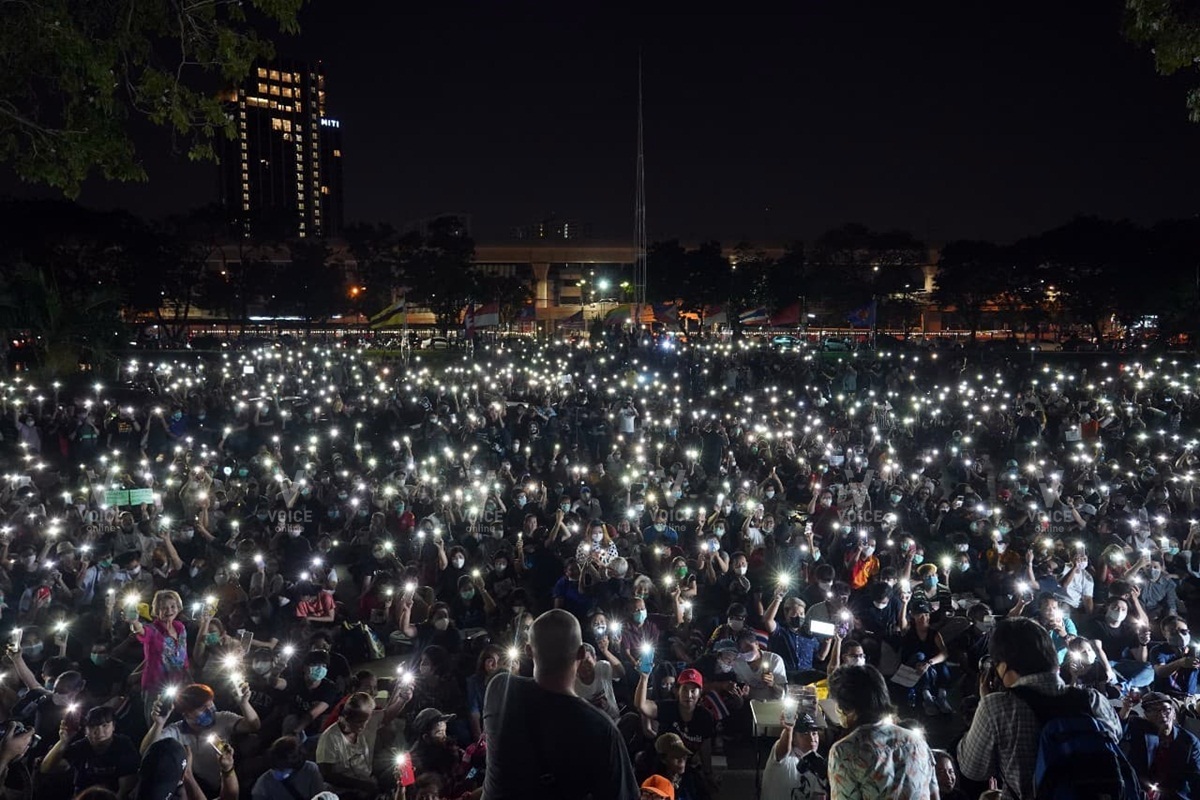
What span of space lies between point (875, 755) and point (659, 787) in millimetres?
1762

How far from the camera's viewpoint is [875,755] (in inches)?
118

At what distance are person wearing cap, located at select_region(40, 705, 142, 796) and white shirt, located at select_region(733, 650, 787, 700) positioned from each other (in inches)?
161

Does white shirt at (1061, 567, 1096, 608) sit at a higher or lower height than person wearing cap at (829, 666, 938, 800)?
lower

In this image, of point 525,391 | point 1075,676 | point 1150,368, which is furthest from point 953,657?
point 1150,368

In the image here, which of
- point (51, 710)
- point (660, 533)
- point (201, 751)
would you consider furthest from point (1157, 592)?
point (51, 710)

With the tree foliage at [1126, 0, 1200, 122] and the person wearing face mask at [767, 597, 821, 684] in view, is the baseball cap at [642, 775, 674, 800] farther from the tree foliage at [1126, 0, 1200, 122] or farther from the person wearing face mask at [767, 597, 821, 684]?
the tree foliage at [1126, 0, 1200, 122]

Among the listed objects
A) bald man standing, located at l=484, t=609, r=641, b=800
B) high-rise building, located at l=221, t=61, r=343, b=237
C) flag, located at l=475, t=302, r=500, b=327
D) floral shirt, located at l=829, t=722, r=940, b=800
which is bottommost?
floral shirt, located at l=829, t=722, r=940, b=800

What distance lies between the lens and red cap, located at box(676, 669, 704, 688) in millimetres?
6004

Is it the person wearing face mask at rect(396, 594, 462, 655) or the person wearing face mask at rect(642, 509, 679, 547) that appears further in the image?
the person wearing face mask at rect(642, 509, 679, 547)

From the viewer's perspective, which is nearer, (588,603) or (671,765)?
(671,765)

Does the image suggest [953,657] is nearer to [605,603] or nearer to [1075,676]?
[1075,676]

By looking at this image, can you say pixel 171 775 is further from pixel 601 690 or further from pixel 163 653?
pixel 601 690

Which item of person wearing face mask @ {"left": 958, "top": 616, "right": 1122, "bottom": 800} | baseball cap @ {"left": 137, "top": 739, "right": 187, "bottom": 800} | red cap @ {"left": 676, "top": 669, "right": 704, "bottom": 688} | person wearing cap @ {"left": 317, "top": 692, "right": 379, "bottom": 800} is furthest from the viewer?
red cap @ {"left": 676, "top": 669, "right": 704, "bottom": 688}

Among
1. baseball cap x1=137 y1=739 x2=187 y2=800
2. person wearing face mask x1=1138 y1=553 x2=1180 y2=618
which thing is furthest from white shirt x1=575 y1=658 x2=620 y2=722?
person wearing face mask x1=1138 y1=553 x2=1180 y2=618
